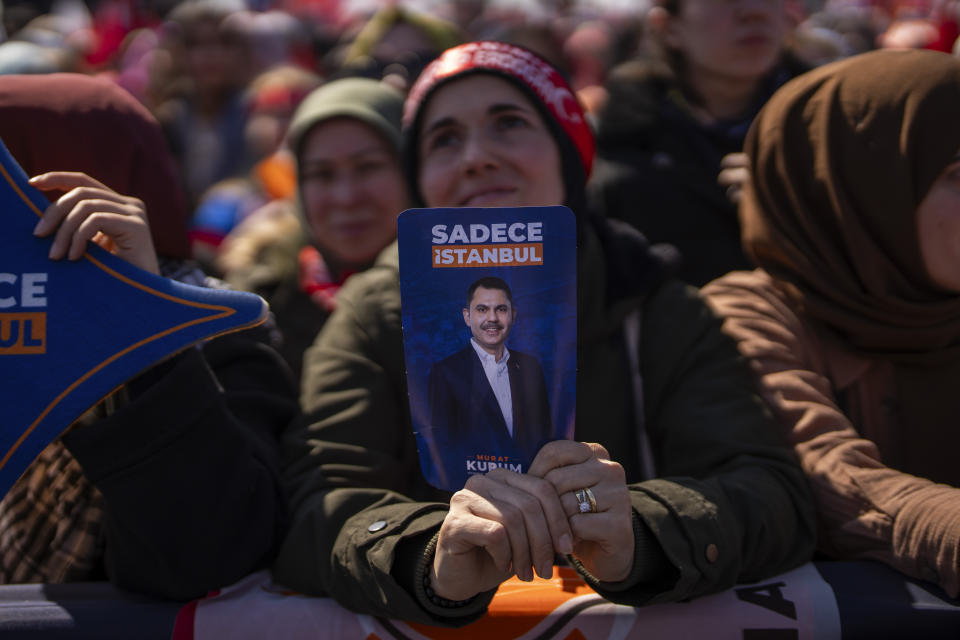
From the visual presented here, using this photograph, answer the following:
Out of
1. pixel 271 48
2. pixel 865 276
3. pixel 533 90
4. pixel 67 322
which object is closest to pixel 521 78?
pixel 533 90

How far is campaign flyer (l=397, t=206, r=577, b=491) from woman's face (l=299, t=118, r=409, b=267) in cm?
160

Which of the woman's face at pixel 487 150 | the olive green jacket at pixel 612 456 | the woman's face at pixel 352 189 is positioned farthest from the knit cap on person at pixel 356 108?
the olive green jacket at pixel 612 456

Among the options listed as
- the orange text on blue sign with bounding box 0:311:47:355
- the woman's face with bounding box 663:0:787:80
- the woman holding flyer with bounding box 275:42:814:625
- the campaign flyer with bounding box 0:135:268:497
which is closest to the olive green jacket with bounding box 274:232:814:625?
the woman holding flyer with bounding box 275:42:814:625

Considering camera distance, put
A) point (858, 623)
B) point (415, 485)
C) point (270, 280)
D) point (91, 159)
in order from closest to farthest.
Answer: point (858, 623)
point (91, 159)
point (415, 485)
point (270, 280)

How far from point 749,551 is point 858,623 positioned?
0.20 metres

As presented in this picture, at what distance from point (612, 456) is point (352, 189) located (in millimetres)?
1484

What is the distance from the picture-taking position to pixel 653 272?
1.93m

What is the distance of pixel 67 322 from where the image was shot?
1.43 meters

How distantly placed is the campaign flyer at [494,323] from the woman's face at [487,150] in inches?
22.6

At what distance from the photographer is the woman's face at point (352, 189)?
9.57 ft

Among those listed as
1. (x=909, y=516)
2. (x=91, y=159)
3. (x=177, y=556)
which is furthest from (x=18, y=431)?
(x=909, y=516)

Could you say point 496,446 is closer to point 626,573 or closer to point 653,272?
point 626,573

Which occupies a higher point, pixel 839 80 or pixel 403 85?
pixel 403 85

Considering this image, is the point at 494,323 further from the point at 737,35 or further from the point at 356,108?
the point at 737,35
